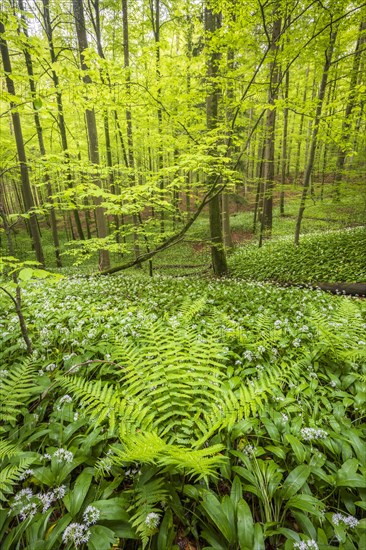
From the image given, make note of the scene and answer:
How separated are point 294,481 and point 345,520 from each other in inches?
12.1

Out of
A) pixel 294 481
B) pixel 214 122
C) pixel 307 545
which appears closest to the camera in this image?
pixel 307 545

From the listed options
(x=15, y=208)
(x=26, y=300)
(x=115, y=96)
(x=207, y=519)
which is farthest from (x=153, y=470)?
(x=15, y=208)

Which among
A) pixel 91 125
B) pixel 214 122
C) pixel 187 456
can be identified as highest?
pixel 91 125

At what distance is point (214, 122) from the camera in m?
8.24

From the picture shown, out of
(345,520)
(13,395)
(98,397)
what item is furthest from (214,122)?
(345,520)

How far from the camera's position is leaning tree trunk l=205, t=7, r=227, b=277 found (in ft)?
25.0

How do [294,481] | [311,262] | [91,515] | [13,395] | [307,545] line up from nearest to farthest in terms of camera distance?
[307,545], [91,515], [294,481], [13,395], [311,262]

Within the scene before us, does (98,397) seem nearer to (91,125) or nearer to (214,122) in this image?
(214,122)

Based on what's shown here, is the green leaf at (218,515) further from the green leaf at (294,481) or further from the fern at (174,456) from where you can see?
the green leaf at (294,481)

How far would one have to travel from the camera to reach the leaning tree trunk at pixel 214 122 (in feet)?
25.0

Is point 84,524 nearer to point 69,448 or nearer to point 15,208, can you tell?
point 69,448

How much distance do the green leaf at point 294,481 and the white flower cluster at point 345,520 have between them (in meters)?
0.22

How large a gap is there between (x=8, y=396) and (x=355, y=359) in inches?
153

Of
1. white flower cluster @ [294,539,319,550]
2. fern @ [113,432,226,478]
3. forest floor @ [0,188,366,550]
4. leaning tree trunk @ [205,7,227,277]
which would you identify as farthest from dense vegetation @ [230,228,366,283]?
fern @ [113,432,226,478]
